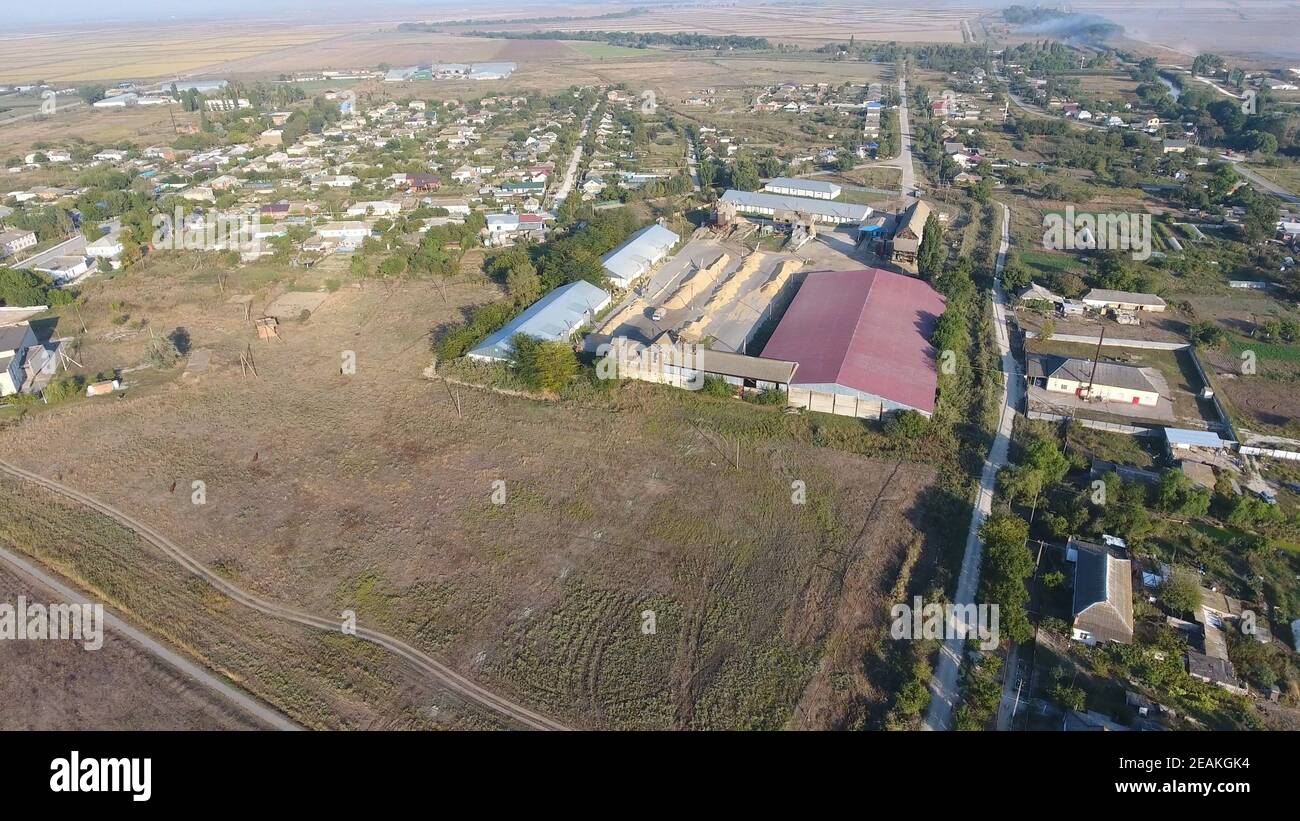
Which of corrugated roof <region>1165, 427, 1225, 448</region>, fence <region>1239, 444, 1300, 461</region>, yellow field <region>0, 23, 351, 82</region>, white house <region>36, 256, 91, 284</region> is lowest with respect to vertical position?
fence <region>1239, 444, 1300, 461</region>

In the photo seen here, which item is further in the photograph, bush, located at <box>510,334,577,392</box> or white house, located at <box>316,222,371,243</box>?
white house, located at <box>316,222,371,243</box>

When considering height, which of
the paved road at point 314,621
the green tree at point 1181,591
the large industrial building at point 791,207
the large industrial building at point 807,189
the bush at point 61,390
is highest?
the large industrial building at point 807,189

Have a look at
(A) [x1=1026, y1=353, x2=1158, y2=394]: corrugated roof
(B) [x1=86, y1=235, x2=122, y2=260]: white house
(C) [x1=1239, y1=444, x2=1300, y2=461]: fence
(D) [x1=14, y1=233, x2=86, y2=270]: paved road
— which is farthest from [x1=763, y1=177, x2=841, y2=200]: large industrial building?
(D) [x1=14, y1=233, x2=86, y2=270]: paved road

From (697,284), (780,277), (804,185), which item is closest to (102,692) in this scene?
(697,284)

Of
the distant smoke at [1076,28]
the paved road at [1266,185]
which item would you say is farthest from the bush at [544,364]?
the distant smoke at [1076,28]

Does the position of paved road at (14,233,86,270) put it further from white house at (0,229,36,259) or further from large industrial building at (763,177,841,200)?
large industrial building at (763,177,841,200)

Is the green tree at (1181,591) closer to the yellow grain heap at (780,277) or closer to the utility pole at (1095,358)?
the utility pole at (1095,358)
